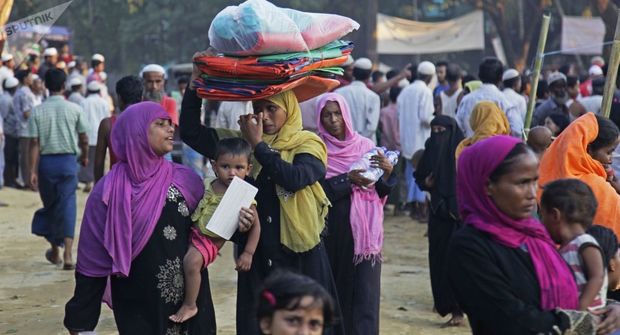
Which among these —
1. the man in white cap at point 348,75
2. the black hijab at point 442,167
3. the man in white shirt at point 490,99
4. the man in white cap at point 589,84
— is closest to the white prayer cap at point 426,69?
the man in white cap at point 348,75

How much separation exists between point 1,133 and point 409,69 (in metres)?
6.02

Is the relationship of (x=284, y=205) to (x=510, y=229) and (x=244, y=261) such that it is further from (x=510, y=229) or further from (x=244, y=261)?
(x=510, y=229)

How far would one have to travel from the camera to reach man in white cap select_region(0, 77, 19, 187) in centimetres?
1797

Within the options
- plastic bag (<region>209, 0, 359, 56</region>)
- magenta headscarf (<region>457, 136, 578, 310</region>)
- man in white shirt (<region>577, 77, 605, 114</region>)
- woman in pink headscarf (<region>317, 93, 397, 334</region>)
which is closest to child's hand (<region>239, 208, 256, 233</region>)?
plastic bag (<region>209, 0, 359, 56</region>)

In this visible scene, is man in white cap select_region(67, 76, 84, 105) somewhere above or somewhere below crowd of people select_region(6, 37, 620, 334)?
below

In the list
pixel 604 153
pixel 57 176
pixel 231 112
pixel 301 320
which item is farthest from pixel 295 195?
pixel 57 176

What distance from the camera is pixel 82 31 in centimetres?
4125

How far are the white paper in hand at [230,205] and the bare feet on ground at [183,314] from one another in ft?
1.25

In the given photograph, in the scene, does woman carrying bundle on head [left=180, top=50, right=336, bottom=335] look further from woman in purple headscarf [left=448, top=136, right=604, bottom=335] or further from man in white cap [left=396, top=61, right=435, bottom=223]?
man in white cap [left=396, top=61, right=435, bottom=223]

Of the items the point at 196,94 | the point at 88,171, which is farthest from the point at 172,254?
the point at 88,171

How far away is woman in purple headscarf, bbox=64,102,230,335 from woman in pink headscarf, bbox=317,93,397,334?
4.08 feet

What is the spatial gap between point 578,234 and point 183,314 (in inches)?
76.0

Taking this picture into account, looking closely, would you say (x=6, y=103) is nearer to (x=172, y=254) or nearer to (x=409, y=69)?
(x=409, y=69)

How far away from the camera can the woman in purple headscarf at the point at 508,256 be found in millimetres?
3818
